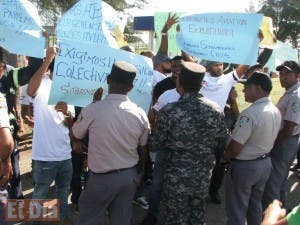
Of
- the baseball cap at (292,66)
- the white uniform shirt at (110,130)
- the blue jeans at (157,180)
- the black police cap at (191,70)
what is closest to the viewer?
the white uniform shirt at (110,130)

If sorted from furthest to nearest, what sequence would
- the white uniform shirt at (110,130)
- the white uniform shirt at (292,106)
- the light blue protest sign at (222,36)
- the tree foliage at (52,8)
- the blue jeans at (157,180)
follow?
the tree foliage at (52,8) < the white uniform shirt at (292,106) < the blue jeans at (157,180) < the light blue protest sign at (222,36) < the white uniform shirt at (110,130)

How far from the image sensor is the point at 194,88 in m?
3.55

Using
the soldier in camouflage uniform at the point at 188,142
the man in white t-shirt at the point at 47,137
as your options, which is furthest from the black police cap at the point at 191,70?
the man in white t-shirt at the point at 47,137

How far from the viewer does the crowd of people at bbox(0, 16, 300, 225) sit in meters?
3.35

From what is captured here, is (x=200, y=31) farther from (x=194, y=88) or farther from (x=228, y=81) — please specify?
(x=194, y=88)

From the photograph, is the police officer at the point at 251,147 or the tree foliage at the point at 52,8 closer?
the police officer at the point at 251,147

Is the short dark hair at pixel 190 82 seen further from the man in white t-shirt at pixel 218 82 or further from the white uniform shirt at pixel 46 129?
the man in white t-shirt at pixel 218 82

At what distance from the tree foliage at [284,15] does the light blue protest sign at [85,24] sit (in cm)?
4632

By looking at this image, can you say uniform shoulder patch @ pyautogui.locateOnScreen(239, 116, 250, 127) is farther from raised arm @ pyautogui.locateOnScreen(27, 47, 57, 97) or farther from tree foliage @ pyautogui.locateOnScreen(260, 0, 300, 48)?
tree foliage @ pyautogui.locateOnScreen(260, 0, 300, 48)

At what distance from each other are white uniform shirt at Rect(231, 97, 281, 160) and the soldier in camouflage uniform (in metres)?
0.30

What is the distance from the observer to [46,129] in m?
4.00

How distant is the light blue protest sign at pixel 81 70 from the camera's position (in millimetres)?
3820

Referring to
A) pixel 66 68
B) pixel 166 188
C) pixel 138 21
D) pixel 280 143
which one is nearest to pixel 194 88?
pixel 166 188

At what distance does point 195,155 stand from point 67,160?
1.43m
